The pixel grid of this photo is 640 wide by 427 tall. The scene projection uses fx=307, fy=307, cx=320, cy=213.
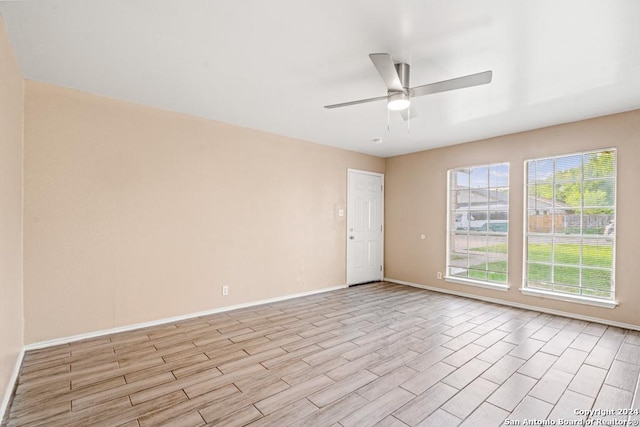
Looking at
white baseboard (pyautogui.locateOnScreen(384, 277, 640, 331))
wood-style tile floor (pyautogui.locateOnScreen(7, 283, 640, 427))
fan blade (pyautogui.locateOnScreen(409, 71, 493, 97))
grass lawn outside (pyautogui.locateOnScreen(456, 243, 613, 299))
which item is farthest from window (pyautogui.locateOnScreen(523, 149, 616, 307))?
fan blade (pyautogui.locateOnScreen(409, 71, 493, 97))

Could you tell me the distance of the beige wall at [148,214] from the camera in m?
2.95

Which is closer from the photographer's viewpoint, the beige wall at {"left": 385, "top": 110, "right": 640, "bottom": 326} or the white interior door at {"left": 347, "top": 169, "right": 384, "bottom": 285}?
the beige wall at {"left": 385, "top": 110, "right": 640, "bottom": 326}

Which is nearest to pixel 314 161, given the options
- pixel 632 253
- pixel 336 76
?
pixel 336 76

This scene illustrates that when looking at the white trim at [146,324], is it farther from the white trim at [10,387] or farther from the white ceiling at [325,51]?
the white ceiling at [325,51]

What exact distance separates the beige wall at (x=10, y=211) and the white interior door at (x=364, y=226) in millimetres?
4345

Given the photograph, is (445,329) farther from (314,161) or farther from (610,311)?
(314,161)

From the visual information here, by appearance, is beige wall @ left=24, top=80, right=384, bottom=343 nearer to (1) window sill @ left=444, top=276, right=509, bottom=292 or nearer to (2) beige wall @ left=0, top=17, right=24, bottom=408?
(2) beige wall @ left=0, top=17, right=24, bottom=408

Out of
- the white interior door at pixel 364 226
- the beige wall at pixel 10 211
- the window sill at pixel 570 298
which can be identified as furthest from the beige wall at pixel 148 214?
the window sill at pixel 570 298

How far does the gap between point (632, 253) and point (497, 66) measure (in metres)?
2.88

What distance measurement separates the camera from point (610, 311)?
12.1ft

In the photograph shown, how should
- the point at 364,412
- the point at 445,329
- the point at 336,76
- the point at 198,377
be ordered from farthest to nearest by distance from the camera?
the point at 445,329 → the point at 336,76 → the point at 198,377 → the point at 364,412

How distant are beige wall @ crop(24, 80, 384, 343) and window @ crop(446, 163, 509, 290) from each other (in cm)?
249

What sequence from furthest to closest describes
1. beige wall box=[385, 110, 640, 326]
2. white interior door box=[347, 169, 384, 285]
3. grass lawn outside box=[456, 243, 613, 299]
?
white interior door box=[347, 169, 384, 285] → grass lawn outside box=[456, 243, 613, 299] → beige wall box=[385, 110, 640, 326]

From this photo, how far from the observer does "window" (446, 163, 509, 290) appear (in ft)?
15.4
